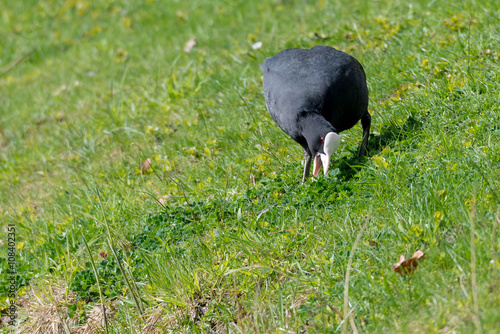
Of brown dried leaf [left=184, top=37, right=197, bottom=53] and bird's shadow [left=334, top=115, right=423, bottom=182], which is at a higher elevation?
bird's shadow [left=334, top=115, right=423, bottom=182]

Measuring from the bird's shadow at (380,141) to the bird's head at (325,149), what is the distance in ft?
0.61

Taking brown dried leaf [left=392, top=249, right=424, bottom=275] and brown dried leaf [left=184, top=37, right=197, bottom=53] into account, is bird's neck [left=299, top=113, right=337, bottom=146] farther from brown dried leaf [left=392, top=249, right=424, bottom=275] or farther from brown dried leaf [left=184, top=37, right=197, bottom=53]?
brown dried leaf [left=184, top=37, right=197, bottom=53]

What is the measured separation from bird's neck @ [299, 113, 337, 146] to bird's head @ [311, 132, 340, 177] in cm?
5

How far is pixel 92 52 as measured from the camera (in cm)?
875

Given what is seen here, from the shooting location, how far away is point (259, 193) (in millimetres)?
4262

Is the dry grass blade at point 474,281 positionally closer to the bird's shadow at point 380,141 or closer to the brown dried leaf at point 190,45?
the bird's shadow at point 380,141

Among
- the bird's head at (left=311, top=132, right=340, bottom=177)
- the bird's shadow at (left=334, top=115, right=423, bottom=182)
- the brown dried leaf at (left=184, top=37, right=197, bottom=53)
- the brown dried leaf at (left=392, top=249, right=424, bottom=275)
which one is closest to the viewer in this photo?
the brown dried leaf at (left=392, top=249, right=424, bottom=275)

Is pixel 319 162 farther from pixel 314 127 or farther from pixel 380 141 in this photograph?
pixel 380 141

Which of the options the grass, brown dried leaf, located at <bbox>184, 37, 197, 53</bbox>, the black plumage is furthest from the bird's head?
brown dried leaf, located at <bbox>184, 37, 197, 53</bbox>

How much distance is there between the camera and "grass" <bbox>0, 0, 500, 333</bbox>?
10.1 ft

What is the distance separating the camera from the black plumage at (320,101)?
4.05 metres

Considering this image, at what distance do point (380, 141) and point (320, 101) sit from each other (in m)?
0.69

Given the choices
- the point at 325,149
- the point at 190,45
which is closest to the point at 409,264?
the point at 325,149

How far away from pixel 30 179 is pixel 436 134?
4.37 m
